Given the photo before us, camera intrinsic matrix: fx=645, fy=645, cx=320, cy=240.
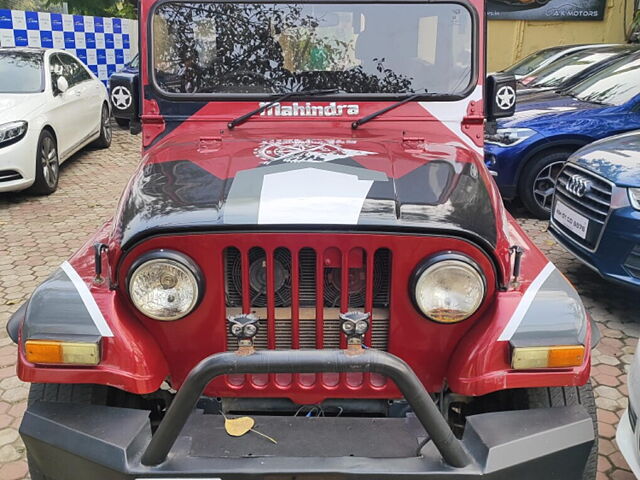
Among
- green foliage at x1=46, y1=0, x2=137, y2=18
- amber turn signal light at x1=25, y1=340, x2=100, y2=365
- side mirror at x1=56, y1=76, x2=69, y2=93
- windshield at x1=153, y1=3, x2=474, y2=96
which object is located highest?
green foliage at x1=46, y1=0, x2=137, y2=18

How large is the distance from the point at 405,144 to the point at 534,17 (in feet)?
45.3

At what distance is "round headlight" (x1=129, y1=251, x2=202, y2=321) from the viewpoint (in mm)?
2004

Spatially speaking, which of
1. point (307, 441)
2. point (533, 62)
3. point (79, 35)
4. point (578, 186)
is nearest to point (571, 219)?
point (578, 186)

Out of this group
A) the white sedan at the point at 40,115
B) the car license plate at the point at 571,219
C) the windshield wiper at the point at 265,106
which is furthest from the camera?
the white sedan at the point at 40,115

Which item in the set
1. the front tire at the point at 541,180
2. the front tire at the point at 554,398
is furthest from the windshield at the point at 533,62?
the front tire at the point at 554,398

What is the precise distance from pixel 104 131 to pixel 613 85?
23.1ft

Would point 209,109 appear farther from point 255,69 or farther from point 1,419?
point 1,419

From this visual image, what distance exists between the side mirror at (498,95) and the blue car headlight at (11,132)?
5289mm

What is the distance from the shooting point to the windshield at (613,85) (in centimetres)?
640

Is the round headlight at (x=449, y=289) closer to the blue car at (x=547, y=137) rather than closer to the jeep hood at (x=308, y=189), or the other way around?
the jeep hood at (x=308, y=189)

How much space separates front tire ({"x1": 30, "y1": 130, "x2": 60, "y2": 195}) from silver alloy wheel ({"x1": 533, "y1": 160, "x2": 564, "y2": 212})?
5215 mm

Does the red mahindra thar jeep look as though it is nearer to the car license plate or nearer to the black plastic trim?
the black plastic trim

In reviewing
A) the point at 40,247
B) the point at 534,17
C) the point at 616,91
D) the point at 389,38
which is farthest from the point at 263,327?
the point at 534,17

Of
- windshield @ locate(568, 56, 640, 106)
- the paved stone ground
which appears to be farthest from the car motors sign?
the paved stone ground
